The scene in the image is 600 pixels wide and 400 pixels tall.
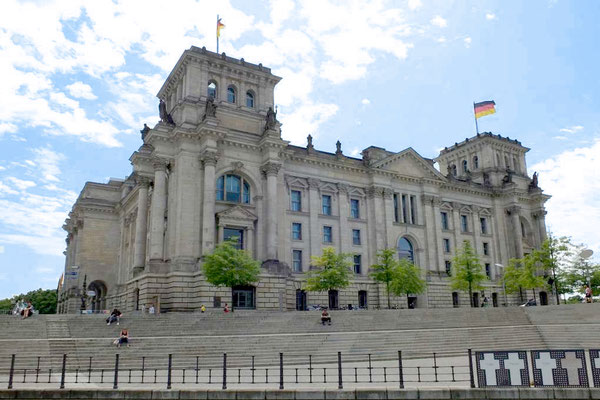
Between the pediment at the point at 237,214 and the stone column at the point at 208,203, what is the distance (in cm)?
131

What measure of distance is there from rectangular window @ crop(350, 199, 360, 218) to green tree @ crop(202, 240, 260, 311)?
62.9 ft

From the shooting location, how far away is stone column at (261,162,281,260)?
50.6 metres

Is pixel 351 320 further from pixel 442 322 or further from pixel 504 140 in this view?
pixel 504 140

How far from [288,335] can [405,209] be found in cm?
3732

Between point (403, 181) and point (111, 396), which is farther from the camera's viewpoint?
point (403, 181)

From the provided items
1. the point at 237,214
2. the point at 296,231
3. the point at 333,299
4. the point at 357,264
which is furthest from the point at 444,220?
the point at 237,214

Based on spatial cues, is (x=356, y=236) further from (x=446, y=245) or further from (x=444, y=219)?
(x=444, y=219)

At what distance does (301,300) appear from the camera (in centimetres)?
5372

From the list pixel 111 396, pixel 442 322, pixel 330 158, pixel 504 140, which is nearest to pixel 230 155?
pixel 330 158

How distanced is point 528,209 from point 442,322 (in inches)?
1884

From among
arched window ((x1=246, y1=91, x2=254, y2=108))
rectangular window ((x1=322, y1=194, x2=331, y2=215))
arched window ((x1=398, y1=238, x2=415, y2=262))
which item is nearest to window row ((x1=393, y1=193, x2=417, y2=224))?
arched window ((x1=398, y1=238, x2=415, y2=262))

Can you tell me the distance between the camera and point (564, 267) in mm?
63125

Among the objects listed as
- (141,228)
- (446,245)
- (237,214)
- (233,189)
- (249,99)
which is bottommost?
(446,245)

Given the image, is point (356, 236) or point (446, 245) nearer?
point (356, 236)
